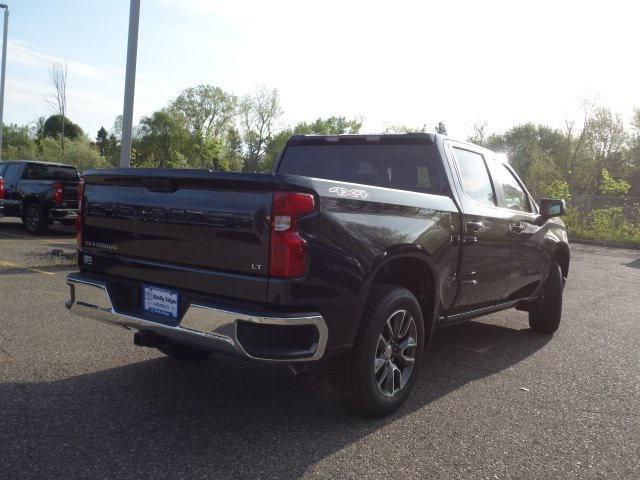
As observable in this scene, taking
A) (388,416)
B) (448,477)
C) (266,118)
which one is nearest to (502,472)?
(448,477)

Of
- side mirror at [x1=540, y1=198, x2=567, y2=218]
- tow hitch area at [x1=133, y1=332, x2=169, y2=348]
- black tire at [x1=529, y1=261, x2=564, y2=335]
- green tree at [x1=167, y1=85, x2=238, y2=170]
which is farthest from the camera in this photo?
green tree at [x1=167, y1=85, x2=238, y2=170]

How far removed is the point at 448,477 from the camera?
2.90 metres

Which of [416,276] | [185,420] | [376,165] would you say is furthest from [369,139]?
[185,420]

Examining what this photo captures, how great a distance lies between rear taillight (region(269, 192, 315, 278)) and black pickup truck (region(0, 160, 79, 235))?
11.5 meters

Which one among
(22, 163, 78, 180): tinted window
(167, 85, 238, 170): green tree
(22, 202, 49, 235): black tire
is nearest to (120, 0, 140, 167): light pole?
(22, 202, 49, 235): black tire

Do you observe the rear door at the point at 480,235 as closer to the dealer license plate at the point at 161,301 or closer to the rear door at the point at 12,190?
the dealer license plate at the point at 161,301

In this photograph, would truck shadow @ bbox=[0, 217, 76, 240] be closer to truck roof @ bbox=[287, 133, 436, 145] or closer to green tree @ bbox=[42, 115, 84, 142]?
truck roof @ bbox=[287, 133, 436, 145]

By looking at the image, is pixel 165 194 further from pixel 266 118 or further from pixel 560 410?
pixel 266 118

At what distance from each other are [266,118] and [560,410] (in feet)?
234

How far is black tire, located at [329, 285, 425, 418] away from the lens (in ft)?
11.1

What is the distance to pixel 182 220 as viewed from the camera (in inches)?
130

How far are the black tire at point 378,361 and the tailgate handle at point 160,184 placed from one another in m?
1.33

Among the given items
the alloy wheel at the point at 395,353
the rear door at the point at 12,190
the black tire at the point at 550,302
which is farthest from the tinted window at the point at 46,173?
the alloy wheel at the point at 395,353

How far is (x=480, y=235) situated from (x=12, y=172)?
13.1 metres
